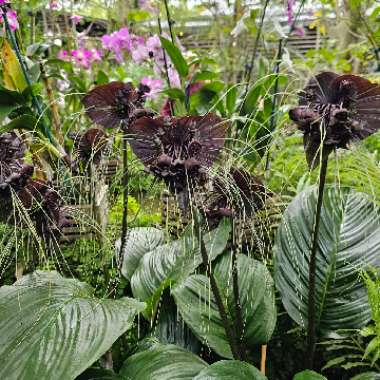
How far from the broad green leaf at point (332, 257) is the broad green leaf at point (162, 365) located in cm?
33

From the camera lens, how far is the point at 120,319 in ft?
2.94

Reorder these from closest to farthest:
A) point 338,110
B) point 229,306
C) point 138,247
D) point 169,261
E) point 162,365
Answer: point 338,110 < point 162,365 < point 229,306 < point 169,261 < point 138,247

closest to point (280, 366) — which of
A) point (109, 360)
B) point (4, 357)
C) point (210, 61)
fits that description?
point (109, 360)

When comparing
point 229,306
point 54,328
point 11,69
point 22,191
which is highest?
point 11,69

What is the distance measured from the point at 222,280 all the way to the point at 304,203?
29cm

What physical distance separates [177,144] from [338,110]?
27 centimetres

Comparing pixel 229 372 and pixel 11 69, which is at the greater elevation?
pixel 11 69

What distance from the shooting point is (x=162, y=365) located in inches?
37.4

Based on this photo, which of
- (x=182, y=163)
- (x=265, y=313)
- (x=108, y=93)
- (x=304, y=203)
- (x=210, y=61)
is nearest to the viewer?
(x=182, y=163)

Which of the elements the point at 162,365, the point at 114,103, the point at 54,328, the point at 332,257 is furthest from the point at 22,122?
the point at 332,257

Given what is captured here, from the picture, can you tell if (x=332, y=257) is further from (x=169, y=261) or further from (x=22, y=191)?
(x=22, y=191)

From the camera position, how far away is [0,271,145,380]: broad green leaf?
83 centimetres

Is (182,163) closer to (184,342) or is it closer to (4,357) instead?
(4,357)

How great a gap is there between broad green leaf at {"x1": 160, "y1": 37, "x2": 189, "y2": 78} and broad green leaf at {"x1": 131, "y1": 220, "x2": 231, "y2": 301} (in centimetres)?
60
